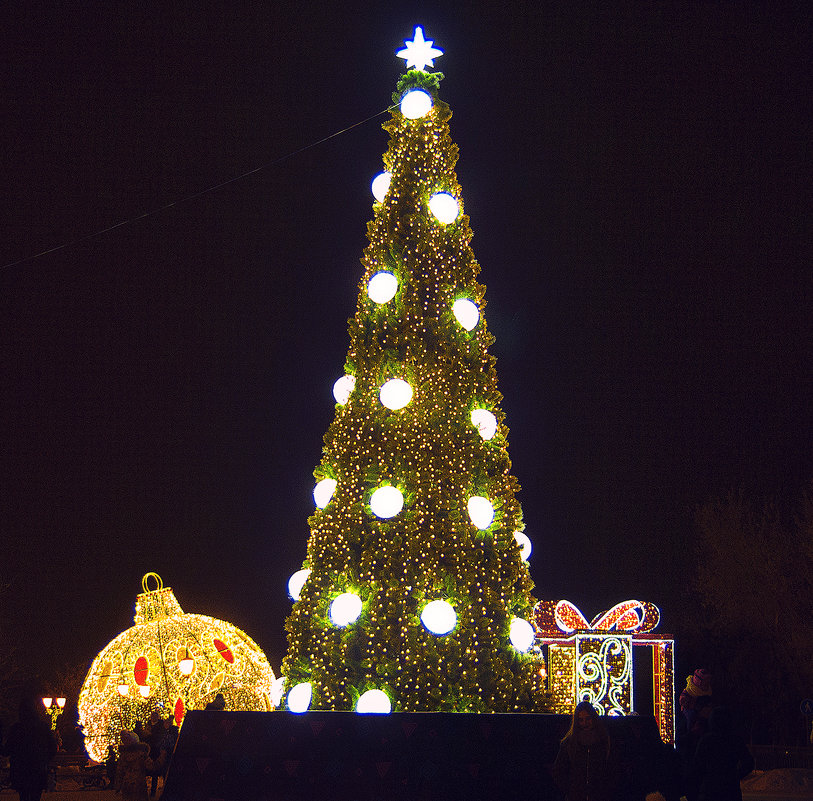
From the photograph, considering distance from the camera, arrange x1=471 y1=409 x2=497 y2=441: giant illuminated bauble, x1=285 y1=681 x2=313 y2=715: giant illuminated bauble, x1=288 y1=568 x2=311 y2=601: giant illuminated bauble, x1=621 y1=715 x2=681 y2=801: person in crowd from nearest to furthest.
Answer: x1=621 y1=715 x2=681 y2=801: person in crowd
x1=285 y1=681 x2=313 y2=715: giant illuminated bauble
x1=471 y1=409 x2=497 y2=441: giant illuminated bauble
x1=288 y1=568 x2=311 y2=601: giant illuminated bauble

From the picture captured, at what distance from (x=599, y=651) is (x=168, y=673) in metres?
6.92

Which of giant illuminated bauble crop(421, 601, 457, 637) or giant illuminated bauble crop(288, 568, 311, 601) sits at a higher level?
giant illuminated bauble crop(288, 568, 311, 601)

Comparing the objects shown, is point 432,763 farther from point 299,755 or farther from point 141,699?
point 141,699

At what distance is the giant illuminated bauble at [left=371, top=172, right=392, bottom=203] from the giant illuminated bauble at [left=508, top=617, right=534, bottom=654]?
184 inches

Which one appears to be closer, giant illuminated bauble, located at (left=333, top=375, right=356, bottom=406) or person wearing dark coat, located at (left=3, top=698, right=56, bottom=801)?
person wearing dark coat, located at (left=3, top=698, right=56, bottom=801)

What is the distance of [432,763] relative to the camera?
6402mm

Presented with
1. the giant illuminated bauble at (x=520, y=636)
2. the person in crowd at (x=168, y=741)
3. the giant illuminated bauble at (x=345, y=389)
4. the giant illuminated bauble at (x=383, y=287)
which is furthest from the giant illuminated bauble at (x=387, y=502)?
the person in crowd at (x=168, y=741)

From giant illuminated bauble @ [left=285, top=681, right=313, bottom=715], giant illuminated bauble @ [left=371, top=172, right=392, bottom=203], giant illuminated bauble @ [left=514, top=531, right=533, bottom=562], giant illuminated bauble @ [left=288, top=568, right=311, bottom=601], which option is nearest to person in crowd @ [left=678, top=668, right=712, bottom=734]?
giant illuminated bauble @ [left=514, top=531, right=533, bottom=562]

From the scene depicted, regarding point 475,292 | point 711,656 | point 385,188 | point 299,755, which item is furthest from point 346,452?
point 711,656

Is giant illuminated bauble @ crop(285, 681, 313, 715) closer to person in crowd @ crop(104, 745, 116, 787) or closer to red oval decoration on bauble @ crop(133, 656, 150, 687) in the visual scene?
red oval decoration on bauble @ crop(133, 656, 150, 687)

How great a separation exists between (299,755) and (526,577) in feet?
13.6

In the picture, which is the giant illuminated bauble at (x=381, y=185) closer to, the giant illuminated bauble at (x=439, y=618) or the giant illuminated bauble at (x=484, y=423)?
the giant illuminated bauble at (x=484, y=423)

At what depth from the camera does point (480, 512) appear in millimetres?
10039

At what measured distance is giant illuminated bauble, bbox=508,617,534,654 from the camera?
984 centimetres
